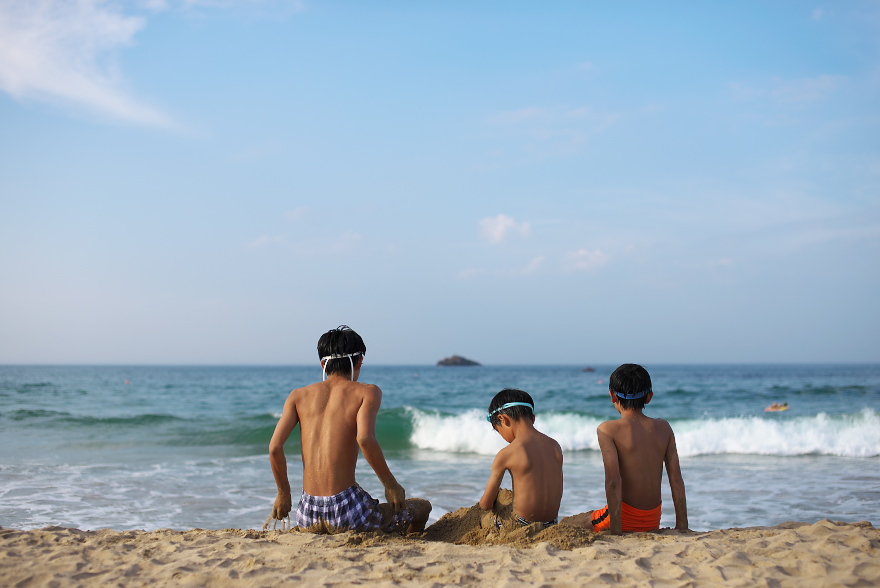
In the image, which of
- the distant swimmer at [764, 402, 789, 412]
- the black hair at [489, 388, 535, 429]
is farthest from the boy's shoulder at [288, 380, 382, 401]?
the distant swimmer at [764, 402, 789, 412]

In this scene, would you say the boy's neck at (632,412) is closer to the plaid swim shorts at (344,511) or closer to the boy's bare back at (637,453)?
the boy's bare back at (637,453)

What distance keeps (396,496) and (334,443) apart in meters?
0.55

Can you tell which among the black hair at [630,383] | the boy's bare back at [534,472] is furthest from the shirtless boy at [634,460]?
the boy's bare back at [534,472]

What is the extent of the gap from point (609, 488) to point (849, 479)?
6.28 metres

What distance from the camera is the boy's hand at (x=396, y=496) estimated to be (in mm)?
3807

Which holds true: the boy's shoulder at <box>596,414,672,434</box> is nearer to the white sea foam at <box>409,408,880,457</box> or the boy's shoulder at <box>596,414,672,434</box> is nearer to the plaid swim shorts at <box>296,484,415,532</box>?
the plaid swim shorts at <box>296,484,415,532</box>

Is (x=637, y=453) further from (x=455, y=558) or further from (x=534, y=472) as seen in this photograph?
(x=455, y=558)

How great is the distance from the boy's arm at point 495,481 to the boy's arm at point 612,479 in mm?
673

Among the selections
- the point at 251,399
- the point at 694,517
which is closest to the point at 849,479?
the point at 694,517

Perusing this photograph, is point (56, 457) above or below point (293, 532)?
below

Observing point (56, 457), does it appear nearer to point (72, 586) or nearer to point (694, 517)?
point (72, 586)

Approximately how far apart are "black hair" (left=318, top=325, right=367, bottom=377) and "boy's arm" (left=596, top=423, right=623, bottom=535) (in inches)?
63.3

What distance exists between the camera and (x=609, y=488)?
3920 millimetres

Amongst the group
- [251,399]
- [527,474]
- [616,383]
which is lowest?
[251,399]
